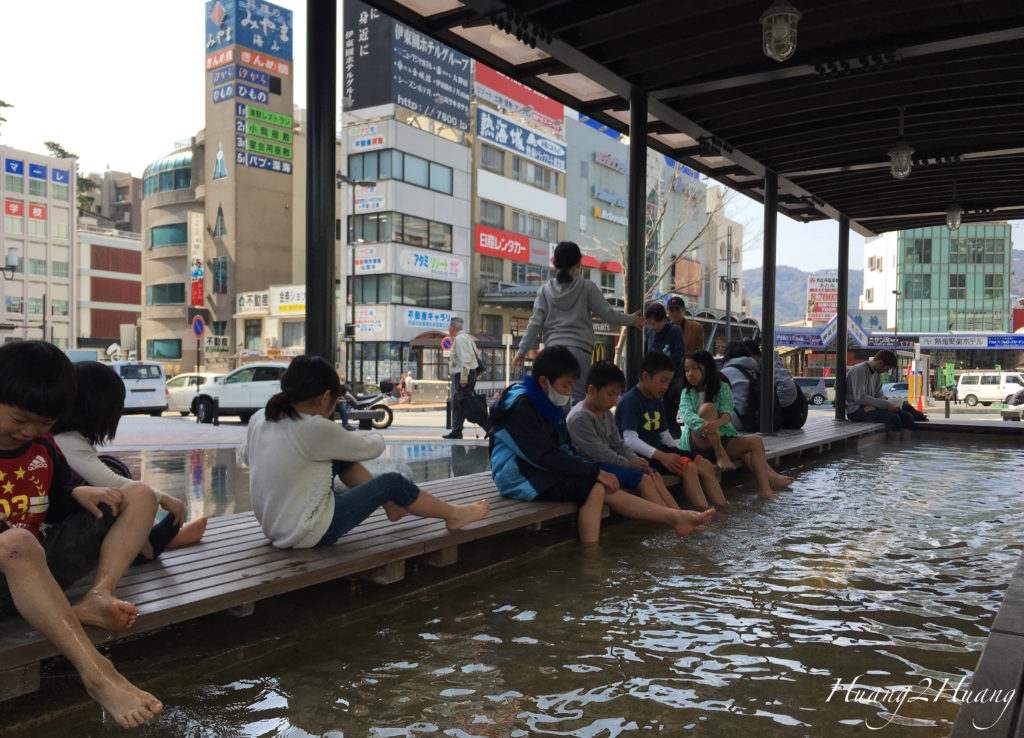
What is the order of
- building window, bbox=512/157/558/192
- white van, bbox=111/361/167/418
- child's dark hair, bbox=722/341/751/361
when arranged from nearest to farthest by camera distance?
child's dark hair, bbox=722/341/751/361
white van, bbox=111/361/167/418
building window, bbox=512/157/558/192

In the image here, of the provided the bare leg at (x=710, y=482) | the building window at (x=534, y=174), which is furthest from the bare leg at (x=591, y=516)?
the building window at (x=534, y=174)

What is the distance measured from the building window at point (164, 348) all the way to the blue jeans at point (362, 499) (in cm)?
4682

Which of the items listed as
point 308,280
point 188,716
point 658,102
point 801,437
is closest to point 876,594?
point 188,716

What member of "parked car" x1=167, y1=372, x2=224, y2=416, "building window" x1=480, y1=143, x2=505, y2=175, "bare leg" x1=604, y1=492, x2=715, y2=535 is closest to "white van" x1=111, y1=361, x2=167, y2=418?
"parked car" x1=167, y1=372, x2=224, y2=416

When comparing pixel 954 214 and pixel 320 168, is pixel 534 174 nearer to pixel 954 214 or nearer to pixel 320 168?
pixel 954 214

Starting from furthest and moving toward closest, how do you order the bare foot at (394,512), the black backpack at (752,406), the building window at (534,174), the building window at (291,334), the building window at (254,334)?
the building window at (534,174) < the building window at (254,334) < the building window at (291,334) < the black backpack at (752,406) < the bare foot at (394,512)

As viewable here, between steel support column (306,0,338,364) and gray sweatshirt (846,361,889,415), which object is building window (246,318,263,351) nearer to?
gray sweatshirt (846,361,889,415)

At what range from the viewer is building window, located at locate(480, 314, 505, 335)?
4169 cm

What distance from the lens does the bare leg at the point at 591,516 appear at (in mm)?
4957

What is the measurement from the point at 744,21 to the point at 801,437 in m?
5.42

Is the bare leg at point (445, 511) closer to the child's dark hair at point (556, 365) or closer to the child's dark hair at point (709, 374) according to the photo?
the child's dark hair at point (556, 365)

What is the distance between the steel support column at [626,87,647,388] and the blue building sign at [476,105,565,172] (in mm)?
35018

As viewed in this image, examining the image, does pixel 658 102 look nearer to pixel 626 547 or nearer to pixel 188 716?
pixel 626 547

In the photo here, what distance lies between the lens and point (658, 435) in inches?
246
